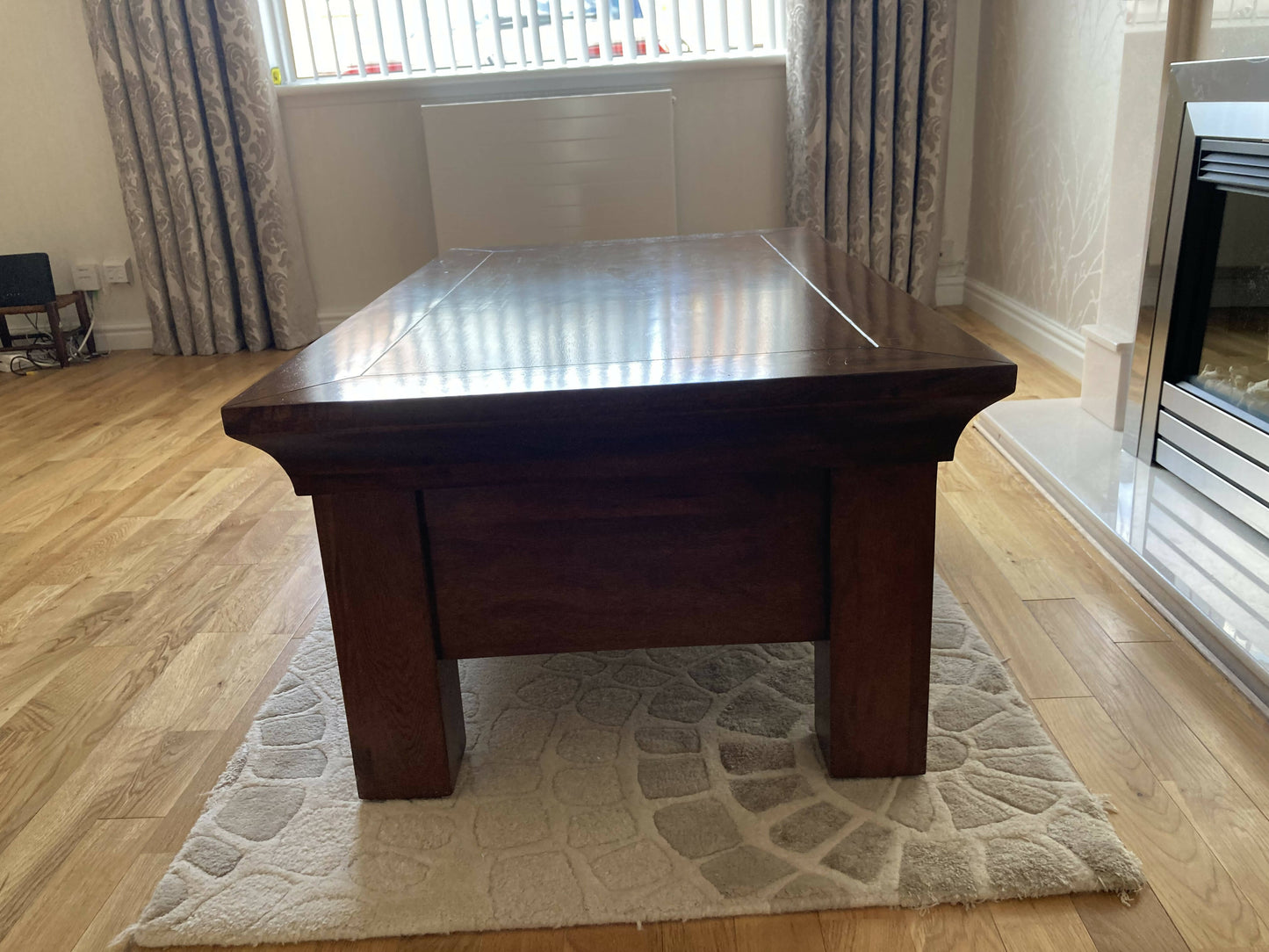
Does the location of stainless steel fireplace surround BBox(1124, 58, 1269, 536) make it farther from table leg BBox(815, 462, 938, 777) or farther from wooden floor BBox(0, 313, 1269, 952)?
table leg BBox(815, 462, 938, 777)

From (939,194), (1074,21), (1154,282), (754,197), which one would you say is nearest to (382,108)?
(754,197)

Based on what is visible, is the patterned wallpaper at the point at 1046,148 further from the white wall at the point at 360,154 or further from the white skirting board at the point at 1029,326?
the white wall at the point at 360,154

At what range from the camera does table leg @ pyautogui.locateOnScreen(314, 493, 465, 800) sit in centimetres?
101

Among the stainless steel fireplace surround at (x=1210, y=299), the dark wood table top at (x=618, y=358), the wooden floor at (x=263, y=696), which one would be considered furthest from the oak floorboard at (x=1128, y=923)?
the stainless steel fireplace surround at (x=1210, y=299)

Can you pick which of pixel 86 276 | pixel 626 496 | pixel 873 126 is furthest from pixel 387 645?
pixel 86 276

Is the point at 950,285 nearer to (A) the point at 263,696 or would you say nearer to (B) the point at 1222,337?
(B) the point at 1222,337

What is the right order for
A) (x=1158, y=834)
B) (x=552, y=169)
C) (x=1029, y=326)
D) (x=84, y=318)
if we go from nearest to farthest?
(x=1158, y=834), (x=1029, y=326), (x=552, y=169), (x=84, y=318)

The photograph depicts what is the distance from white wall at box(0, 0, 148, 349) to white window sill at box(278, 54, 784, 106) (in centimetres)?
69

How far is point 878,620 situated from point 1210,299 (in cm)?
112

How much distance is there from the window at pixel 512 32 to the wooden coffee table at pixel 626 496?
254cm

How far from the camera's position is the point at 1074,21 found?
2.57 meters

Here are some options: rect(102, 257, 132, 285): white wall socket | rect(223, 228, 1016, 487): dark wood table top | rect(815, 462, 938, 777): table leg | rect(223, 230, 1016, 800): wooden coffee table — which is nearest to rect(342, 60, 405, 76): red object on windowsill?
rect(102, 257, 132, 285): white wall socket

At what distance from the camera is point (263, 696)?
1358 millimetres

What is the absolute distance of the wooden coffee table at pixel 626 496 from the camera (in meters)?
0.91
